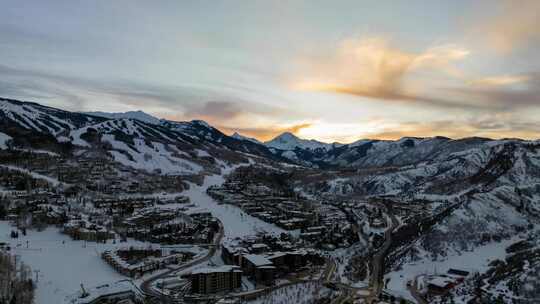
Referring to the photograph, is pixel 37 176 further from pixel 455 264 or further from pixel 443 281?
pixel 443 281

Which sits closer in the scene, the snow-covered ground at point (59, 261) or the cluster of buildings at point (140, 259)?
the snow-covered ground at point (59, 261)

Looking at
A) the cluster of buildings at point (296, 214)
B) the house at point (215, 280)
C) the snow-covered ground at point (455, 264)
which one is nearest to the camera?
the house at point (215, 280)

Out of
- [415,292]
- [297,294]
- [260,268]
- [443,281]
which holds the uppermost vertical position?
[260,268]

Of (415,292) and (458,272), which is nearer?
(415,292)

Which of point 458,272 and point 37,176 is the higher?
point 37,176

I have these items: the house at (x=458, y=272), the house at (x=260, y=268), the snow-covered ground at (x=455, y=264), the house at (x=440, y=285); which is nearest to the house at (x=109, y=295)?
the house at (x=260, y=268)

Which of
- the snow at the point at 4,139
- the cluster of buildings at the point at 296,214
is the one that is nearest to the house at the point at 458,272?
the cluster of buildings at the point at 296,214

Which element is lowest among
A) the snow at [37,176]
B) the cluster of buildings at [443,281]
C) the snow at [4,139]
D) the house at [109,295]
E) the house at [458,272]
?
the house at [109,295]

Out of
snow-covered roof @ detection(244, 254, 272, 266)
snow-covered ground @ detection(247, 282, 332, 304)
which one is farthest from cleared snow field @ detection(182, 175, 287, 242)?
snow-covered ground @ detection(247, 282, 332, 304)

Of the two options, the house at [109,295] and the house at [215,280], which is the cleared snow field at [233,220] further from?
the house at [109,295]

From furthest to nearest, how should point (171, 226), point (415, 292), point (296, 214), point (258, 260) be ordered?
point (296, 214), point (171, 226), point (258, 260), point (415, 292)

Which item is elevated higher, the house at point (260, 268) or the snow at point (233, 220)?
Result: the snow at point (233, 220)

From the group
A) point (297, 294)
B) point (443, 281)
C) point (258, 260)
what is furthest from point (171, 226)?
point (443, 281)

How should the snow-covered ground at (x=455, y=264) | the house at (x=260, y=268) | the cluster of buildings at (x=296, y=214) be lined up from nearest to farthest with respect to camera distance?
the snow-covered ground at (x=455, y=264)
the house at (x=260, y=268)
the cluster of buildings at (x=296, y=214)
